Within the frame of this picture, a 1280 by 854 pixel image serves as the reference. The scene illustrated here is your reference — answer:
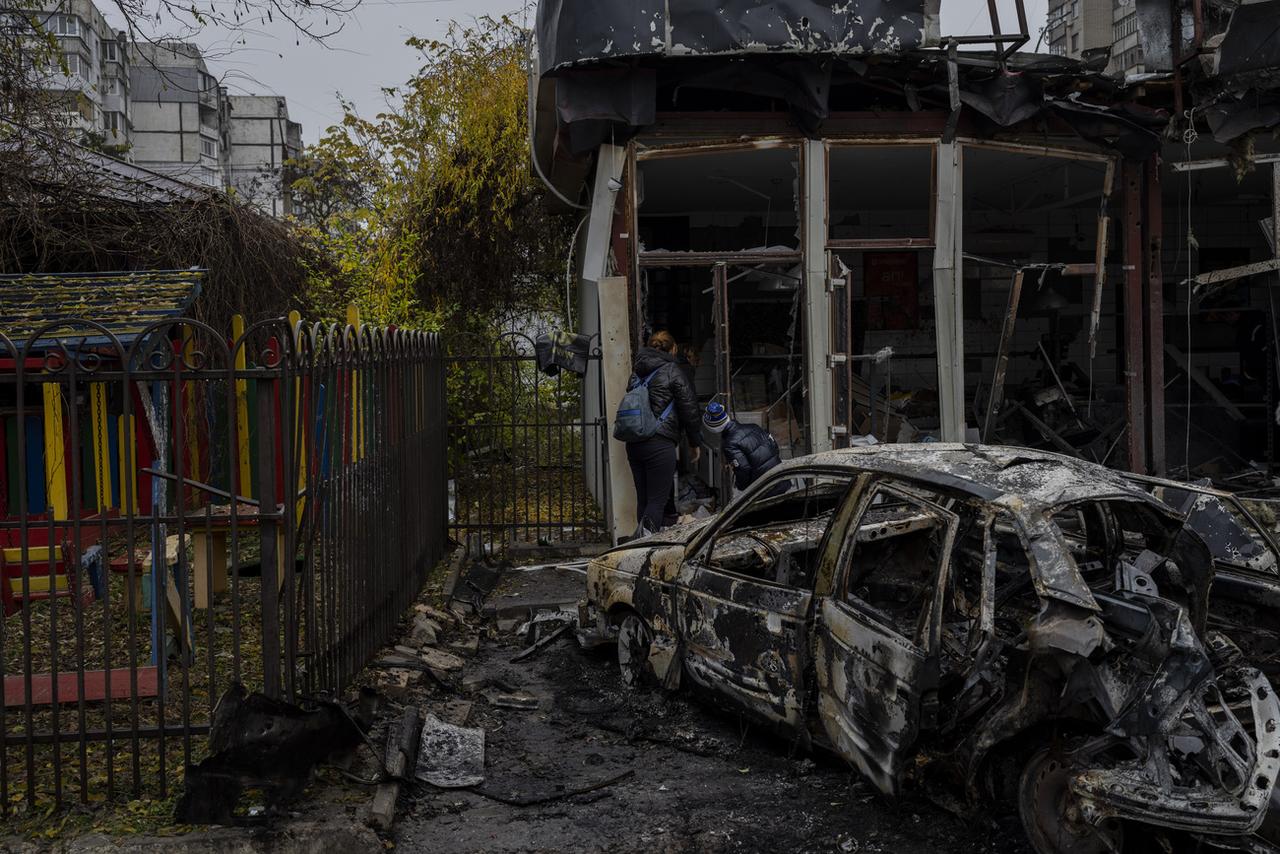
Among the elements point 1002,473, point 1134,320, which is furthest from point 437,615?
point 1134,320

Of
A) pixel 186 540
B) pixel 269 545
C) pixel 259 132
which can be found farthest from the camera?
pixel 259 132

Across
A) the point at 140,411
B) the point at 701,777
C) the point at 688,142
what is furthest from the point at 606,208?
the point at 701,777

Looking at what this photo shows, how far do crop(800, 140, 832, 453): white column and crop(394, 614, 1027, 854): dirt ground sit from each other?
14.5ft

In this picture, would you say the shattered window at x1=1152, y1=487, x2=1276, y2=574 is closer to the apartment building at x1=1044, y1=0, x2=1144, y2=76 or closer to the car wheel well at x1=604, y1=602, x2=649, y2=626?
the car wheel well at x1=604, y1=602, x2=649, y2=626

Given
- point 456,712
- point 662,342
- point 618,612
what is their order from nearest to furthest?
point 456,712 → point 618,612 → point 662,342

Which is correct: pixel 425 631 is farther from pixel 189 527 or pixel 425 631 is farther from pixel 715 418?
pixel 715 418

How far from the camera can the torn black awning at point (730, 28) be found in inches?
346

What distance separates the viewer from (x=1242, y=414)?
1402cm

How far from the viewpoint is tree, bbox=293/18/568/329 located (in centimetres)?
1451

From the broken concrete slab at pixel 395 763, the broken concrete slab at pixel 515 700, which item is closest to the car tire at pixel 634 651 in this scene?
the broken concrete slab at pixel 515 700

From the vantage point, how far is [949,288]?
10.4 m

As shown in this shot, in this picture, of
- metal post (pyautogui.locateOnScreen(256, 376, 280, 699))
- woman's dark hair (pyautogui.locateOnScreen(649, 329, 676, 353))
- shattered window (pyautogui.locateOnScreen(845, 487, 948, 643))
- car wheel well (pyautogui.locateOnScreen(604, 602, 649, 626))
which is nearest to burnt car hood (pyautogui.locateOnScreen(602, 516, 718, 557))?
car wheel well (pyautogui.locateOnScreen(604, 602, 649, 626))

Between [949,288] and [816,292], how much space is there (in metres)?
1.29

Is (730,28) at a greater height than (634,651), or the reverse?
(730,28)
